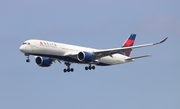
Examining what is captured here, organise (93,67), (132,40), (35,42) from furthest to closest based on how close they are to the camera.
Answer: (132,40), (93,67), (35,42)

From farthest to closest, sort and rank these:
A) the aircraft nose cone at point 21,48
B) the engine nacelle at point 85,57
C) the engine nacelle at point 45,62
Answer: the engine nacelle at point 45,62, the engine nacelle at point 85,57, the aircraft nose cone at point 21,48

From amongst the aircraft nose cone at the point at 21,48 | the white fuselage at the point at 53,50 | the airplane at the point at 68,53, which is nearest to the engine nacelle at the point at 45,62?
the airplane at the point at 68,53

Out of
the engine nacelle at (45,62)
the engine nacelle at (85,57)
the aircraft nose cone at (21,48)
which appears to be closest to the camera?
the aircraft nose cone at (21,48)

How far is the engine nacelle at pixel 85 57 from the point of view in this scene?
93.1m

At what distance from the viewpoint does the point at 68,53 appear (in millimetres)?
95062

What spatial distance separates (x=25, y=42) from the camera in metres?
92.9

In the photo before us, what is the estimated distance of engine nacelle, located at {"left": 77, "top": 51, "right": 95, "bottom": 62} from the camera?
306 ft

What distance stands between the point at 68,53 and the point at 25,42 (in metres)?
7.17

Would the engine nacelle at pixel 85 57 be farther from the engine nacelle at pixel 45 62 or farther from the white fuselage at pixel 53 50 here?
the engine nacelle at pixel 45 62

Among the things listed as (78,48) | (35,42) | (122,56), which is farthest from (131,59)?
(35,42)

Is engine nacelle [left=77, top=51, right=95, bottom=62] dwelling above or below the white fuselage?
below

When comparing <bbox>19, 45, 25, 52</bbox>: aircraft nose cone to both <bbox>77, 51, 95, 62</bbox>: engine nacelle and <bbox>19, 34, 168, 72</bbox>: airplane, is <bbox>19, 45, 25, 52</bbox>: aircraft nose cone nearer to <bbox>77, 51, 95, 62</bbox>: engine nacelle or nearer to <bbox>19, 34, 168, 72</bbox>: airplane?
<bbox>19, 34, 168, 72</bbox>: airplane

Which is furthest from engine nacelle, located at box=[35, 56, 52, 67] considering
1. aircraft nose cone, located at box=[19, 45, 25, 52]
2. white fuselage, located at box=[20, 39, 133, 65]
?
aircraft nose cone, located at box=[19, 45, 25, 52]

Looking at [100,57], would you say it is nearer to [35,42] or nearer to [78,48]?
[78,48]
